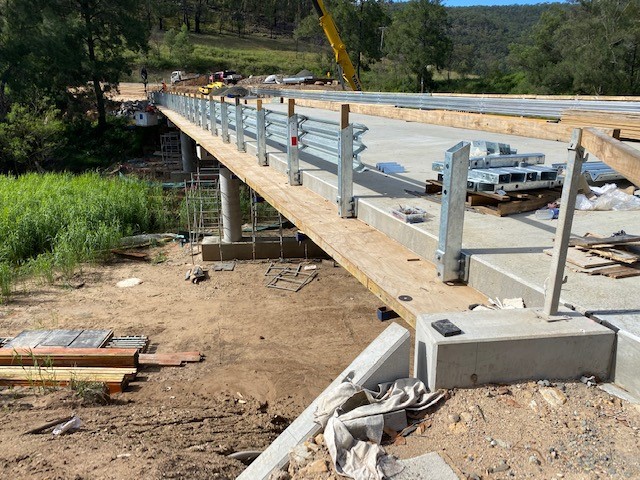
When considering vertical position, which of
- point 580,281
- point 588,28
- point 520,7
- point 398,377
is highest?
point 520,7

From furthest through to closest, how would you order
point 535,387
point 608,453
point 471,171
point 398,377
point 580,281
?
1. point 471,171
2. point 580,281
3. point 398,377
4. point 535,387
5. point 608,453

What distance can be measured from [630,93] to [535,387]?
130 feet

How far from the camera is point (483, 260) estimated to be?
13.8 ft

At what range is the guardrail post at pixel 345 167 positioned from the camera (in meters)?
5.97

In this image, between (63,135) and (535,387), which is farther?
(63,135)

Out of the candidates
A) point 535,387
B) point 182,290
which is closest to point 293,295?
point 182,290

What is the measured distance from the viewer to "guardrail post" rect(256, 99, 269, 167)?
30.2ft

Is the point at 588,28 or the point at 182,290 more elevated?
the point at 588,28

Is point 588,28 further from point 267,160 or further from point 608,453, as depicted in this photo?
point 608,453

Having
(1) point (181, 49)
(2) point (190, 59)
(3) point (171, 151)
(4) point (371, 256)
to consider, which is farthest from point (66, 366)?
(2) point (190, 59)

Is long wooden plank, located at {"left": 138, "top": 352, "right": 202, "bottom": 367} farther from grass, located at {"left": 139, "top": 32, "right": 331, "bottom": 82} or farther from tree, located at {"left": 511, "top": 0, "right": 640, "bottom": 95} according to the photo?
grass, located at {"left": 139, "top": 32, "right": 331, "bottom": 82}

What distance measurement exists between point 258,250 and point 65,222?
709 cm

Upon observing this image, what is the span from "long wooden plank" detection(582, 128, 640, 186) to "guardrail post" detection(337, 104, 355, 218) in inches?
125

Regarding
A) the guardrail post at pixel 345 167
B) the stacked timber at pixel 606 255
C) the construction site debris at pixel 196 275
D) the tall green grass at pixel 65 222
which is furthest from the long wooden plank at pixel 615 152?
the tall green grass at pixel 65 222
